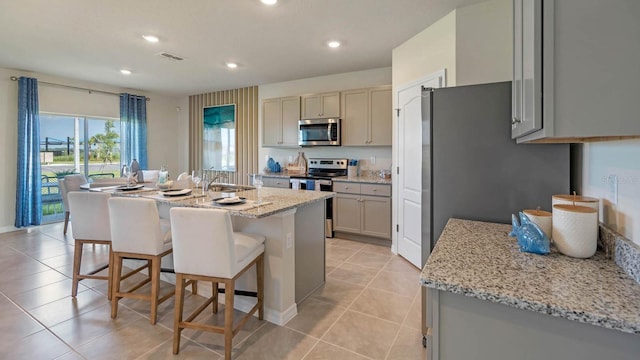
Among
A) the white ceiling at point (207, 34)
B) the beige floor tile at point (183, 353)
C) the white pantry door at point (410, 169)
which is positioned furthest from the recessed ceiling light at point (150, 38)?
the beige floor tile at point (183, 353)

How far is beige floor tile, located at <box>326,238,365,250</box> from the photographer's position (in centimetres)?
427

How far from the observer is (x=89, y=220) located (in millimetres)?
2643

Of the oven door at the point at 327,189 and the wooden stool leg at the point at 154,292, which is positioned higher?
the oven door at the point at 327,189

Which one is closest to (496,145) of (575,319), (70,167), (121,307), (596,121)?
(596,121)

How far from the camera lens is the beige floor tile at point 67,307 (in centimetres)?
235

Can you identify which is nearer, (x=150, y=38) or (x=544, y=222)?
(x=544, y=222)

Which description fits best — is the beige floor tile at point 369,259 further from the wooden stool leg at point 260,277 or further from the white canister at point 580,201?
the white canister at point 580,201

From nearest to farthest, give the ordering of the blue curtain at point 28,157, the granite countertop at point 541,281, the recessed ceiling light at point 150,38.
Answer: the granite countertop at point 541,281 → the recessed ceiling light at point 150,38 → the blue curtain at point 28,157

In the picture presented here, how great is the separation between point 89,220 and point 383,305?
2.67 meters

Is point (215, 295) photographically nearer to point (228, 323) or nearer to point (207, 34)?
point (228, 323)

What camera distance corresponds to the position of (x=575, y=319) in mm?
798

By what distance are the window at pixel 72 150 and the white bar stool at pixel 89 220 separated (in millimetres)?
3856

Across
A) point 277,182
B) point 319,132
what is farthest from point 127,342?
point 319,132

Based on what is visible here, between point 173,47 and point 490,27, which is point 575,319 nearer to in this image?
point 490,27
